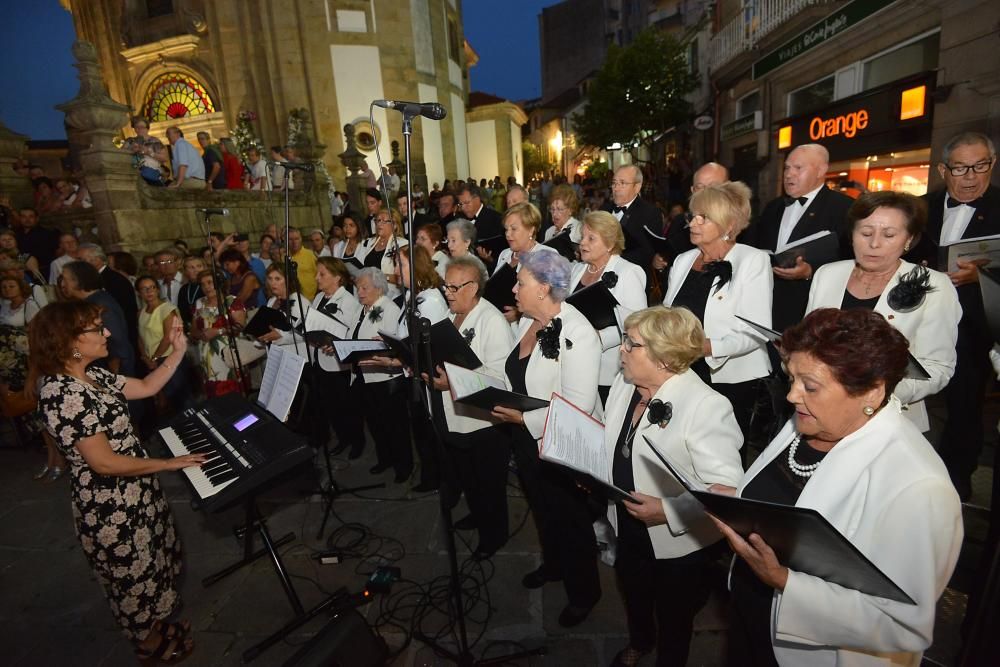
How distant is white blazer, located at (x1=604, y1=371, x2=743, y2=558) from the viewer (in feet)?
6.56

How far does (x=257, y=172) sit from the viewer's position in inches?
489

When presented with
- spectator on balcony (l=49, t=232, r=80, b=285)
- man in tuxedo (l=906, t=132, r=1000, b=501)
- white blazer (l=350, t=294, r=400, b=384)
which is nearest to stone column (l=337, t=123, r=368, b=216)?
spectator on balcony (l=49, t=232, r=80, b=285)

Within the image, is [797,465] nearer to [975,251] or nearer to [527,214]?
[975,251]

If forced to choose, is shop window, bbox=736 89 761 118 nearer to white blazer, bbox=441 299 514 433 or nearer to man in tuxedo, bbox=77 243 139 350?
white blazer, bbox=441 299 514 433

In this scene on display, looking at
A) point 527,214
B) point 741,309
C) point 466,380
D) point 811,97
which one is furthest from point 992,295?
point 811,97

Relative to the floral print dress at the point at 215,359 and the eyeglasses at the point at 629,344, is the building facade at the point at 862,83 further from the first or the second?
the floral print dress at the point at 215,359

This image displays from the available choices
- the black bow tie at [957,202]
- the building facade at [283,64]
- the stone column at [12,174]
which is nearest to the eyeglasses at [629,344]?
the black bow tie at [957,202]

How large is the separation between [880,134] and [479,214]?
7936 mm

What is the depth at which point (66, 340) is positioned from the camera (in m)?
2.50

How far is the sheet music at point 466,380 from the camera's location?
2596 mm

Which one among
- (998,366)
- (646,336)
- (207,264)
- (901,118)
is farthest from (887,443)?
(901,118)

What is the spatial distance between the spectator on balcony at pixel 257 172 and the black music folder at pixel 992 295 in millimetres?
12602

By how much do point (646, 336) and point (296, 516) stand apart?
3.56m

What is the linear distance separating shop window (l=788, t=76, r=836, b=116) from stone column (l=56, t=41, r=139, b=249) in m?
13.5
